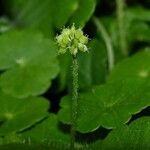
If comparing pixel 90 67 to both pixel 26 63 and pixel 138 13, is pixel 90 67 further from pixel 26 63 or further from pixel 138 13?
pixel 138 13

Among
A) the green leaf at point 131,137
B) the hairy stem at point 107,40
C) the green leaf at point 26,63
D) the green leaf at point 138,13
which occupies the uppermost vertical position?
the green leaf at point 138,13

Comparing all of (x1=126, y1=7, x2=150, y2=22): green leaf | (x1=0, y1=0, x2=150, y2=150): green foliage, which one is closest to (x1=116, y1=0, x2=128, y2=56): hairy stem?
(x1=0, y1=0, x2=150, y2=150): green foliage

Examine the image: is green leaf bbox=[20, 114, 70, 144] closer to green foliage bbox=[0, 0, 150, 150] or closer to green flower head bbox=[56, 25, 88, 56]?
green foliage bbox=[0, 0, 150, 150]

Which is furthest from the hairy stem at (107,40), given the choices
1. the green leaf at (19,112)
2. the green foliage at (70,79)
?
the green leaf at (19,112)

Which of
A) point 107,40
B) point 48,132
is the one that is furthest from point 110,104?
point 107,40

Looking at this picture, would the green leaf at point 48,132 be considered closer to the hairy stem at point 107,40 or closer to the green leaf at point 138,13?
the hairy stem at point 107,40

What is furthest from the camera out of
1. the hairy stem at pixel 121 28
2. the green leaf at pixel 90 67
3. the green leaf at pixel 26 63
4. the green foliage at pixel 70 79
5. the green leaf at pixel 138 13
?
the green leaf at pixel 138 13
